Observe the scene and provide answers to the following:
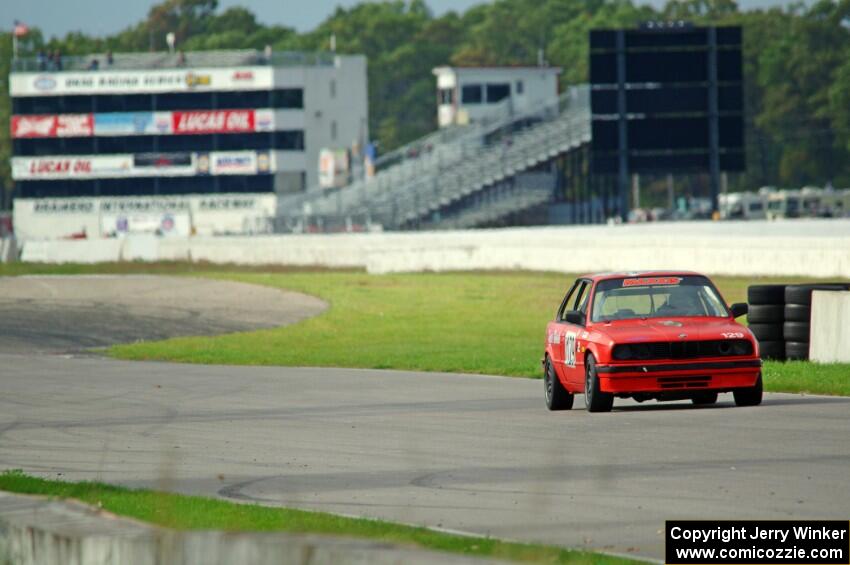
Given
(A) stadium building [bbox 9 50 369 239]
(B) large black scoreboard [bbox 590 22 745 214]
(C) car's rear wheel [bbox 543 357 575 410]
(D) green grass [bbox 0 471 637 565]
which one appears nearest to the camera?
(D) green grass [bbox 0 471 637 565]

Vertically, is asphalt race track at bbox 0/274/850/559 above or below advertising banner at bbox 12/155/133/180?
above

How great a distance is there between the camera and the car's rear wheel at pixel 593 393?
691 inches

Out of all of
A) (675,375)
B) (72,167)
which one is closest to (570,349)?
(675,375)

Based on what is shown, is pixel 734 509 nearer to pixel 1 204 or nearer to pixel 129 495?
pixel 129 495

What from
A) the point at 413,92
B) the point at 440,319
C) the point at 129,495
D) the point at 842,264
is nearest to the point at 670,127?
the point at 842,264

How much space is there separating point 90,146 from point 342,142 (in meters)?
17.5

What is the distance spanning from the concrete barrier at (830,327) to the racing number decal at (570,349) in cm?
477

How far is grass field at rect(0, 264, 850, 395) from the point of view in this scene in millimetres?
26359

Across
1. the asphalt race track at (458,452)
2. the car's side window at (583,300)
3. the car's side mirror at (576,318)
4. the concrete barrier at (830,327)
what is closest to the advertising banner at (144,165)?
the asphalt race track at (458,452)

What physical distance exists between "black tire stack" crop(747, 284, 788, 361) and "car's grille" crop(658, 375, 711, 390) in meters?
4.56

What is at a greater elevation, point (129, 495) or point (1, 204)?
point (129, 495)

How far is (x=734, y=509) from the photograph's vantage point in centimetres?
1089

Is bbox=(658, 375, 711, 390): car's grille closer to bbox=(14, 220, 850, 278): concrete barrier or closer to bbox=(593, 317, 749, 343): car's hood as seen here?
bbox=(593, 317, 749, 343): car's hood

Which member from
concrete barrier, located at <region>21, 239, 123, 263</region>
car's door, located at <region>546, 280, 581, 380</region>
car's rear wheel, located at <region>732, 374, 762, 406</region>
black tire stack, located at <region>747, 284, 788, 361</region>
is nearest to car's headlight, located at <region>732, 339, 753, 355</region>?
car's rear wheel, located at <region>732, 374, 762, 406</region>
